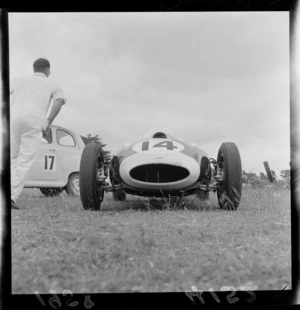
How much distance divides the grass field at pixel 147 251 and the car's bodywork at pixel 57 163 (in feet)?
1.01

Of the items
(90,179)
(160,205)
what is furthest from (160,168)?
(90,179)

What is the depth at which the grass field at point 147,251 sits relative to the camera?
1.95 m

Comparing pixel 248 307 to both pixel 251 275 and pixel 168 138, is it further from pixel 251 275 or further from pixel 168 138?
pixel 168 138

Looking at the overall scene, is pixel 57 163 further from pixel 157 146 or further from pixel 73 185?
pixel 157 146

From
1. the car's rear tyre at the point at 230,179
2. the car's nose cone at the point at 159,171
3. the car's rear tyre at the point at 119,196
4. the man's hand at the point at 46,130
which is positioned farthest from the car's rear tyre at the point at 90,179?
the car's rear tyre at the point at 230,179

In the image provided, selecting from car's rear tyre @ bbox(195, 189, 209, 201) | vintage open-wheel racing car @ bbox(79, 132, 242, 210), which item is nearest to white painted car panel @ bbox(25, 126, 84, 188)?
vintage open-wheel racing car @ bbox(79, 132, 242, 210)

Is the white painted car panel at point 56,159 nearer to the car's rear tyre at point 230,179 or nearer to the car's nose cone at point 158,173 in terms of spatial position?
the car's nose cone at point 158,173

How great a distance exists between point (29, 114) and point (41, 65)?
39 cm

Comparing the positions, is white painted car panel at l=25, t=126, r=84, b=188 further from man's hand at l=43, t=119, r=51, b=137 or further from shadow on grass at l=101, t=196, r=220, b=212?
shadow on grass at l=101, t=196, r=220, b=212

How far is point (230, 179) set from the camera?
3297 millimetres

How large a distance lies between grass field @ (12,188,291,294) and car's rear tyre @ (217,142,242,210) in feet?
1.34

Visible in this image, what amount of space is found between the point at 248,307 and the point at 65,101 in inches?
54.9
